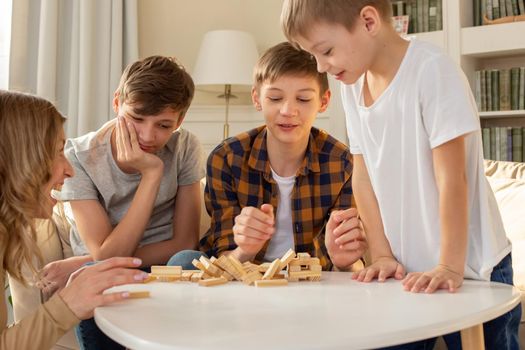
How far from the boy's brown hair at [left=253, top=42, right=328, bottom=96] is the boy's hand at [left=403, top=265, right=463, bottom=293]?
30.6 inches

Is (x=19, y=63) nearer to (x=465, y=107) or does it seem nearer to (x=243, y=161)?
(x=243, y=161)

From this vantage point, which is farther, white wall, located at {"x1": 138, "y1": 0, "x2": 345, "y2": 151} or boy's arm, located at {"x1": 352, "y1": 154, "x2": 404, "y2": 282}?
white wall, located at {"x1": 138, "y1": 0, "x2": 345, "y2": 151}

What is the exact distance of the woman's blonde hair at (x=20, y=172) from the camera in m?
1.30

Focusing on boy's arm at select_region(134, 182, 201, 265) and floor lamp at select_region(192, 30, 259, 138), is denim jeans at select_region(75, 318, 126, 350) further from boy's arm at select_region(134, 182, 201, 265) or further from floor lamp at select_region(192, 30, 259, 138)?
floor lamp at select_region(192, 30, 259, 138)

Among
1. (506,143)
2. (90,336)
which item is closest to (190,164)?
(90,336)

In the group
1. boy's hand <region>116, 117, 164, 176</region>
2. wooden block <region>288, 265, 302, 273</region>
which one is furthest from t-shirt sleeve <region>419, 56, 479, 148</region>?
boy's hand <region>116, 117, 164, 176</region>

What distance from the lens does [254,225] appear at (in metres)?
1.53

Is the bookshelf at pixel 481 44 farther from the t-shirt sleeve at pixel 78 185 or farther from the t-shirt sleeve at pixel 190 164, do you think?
the t-shirt sleeve at pixel 78 185

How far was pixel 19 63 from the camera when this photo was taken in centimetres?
320

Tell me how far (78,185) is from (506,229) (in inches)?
52.9

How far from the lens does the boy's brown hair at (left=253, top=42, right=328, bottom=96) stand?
1.87 m

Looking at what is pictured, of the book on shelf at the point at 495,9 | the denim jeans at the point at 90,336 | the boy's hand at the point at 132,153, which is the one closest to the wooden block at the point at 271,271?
the denim jeans at the point at 90,336

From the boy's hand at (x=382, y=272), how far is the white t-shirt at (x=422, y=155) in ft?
0.21

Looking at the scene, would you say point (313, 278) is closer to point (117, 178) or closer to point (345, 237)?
point (345, 237)
